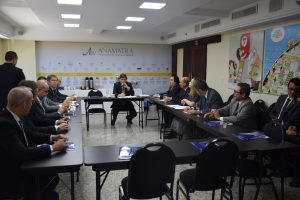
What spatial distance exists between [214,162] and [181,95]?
3554mm

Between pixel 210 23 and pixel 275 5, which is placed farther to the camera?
pixel 210 23

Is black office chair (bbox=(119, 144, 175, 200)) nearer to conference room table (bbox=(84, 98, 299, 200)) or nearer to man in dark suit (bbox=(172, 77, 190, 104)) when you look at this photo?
conference room table (bbox=(84, 98, 299, 200))

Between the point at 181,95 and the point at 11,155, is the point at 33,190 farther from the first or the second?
the point at 181,95

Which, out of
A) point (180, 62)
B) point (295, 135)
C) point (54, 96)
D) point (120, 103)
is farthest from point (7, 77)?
point (180, 62)

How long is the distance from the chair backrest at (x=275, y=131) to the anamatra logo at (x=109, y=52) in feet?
21.4

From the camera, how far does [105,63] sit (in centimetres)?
870

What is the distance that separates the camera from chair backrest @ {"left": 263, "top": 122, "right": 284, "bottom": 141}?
274 cm

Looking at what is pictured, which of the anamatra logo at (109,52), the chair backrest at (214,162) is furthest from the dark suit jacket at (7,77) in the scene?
the anamatra logo at (109,52)

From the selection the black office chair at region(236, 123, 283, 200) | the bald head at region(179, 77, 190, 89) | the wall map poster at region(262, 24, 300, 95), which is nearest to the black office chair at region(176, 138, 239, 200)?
the black office chair at region(236, 123, 283, 200)

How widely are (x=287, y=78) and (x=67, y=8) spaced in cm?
386

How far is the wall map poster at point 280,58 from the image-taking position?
4.24 m

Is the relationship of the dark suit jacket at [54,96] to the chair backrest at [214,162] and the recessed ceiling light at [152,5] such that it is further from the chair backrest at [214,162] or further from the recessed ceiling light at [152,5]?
the chair backrest at [214,162]

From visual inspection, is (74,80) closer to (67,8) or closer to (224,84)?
(67,8)

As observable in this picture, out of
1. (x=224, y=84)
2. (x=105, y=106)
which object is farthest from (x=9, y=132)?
(x=105, y=106)
